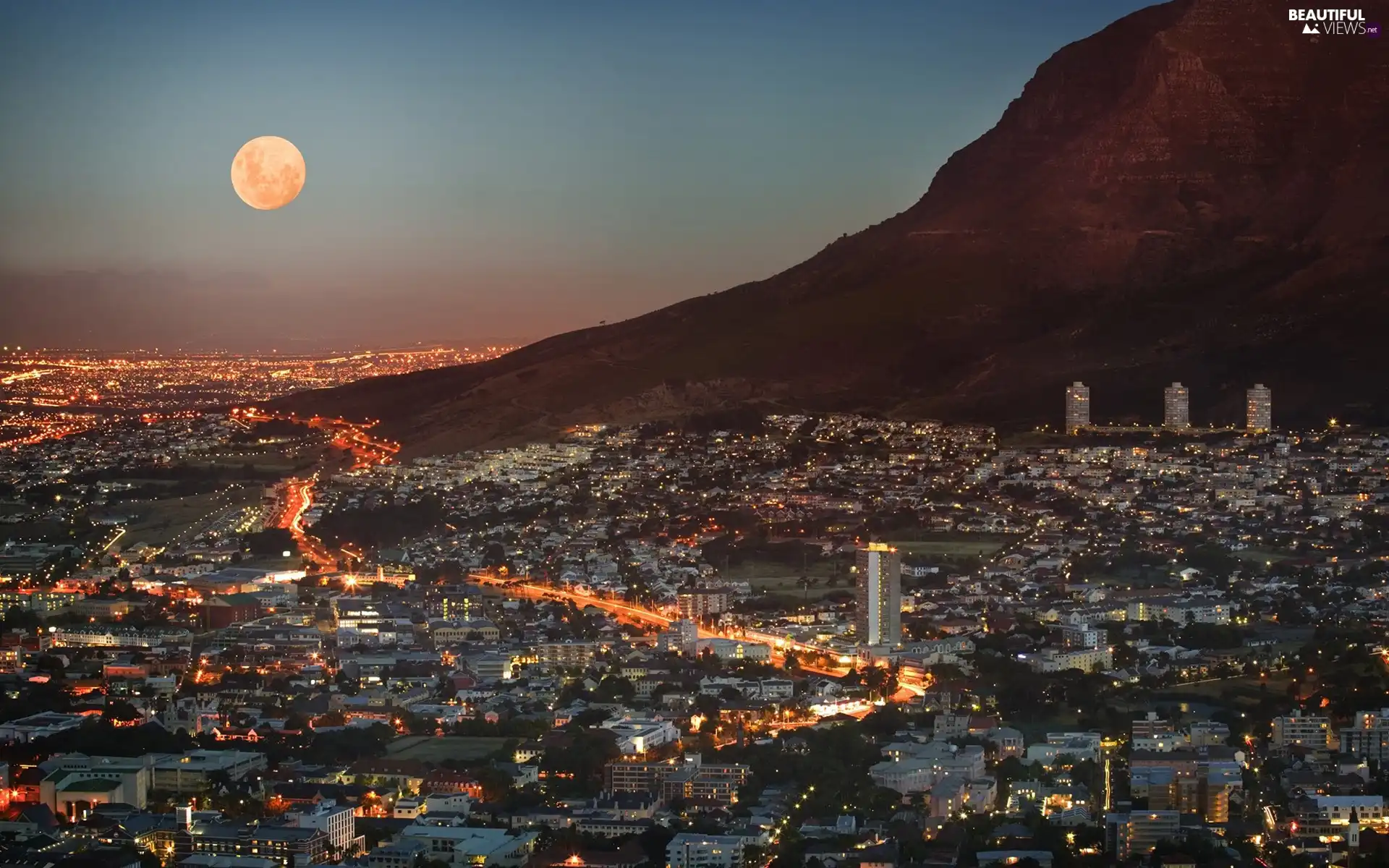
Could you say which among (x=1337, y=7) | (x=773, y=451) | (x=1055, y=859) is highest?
(x=1337, y=7)

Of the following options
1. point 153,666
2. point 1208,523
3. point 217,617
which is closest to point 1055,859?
point 153,666

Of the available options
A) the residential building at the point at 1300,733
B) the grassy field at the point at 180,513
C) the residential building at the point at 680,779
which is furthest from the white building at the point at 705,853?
the grassy field at the point at 180,513

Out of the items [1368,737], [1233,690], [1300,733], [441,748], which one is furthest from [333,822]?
[1233,690]

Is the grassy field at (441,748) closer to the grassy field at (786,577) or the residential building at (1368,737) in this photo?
the residential building at (1368,737)

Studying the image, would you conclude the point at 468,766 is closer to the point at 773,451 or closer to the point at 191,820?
the point at 191,820

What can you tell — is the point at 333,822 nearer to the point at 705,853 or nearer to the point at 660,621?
the point at 705,853

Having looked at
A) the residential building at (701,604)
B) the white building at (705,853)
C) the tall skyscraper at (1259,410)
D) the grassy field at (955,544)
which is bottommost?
the white building at (705,853)

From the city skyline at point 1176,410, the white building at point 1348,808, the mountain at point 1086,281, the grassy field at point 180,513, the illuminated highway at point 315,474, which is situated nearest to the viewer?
→ the white building at point 1348,808
